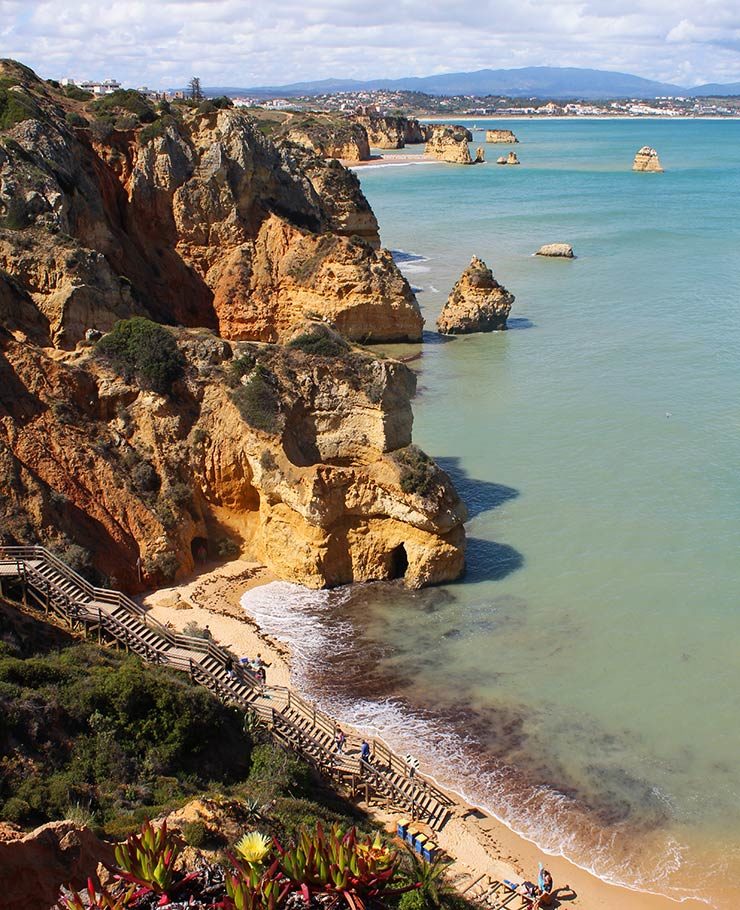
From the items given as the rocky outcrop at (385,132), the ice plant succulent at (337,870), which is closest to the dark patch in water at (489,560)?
the ice plant succulent at (337,870)

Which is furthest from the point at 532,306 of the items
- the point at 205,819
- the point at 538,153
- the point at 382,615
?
the point at 538,153

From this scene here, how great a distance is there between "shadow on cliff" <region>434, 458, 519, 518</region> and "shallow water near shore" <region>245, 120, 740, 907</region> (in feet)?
0.32

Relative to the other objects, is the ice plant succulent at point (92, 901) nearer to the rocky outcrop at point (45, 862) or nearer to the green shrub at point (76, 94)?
the rocky outcrop at point (45, 862)

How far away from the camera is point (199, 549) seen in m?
25.3

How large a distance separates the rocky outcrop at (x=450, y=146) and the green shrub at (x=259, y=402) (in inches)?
5763

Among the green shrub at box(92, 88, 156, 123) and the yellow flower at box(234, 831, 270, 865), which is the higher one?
the green shrub at box(92, 88, 156, 123)

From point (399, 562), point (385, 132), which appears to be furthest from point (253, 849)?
point (385, 132)

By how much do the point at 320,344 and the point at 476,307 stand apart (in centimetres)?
2625

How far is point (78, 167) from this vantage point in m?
38.1

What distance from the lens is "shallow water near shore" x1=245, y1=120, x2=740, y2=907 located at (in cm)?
1802

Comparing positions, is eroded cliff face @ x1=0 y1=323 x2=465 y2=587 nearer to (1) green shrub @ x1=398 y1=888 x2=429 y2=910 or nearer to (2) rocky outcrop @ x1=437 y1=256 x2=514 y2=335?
(1) green shrub @ x1=398 y1=888 x2=429 y2=910

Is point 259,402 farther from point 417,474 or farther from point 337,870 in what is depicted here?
point 337,870

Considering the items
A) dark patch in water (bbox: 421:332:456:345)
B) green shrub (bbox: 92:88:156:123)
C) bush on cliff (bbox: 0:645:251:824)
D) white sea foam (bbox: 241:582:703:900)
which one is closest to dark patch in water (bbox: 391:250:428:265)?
dark patch in water (bbox: 421:332:456:345)

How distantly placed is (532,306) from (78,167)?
1123 inches
